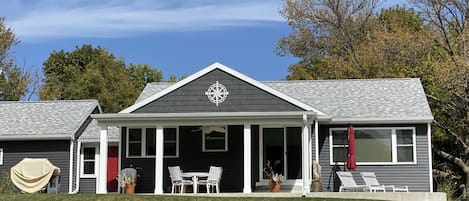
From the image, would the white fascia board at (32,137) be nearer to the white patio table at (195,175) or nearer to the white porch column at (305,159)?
the white patio table at (195,175)

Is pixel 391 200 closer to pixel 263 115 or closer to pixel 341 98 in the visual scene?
pixel 263 115

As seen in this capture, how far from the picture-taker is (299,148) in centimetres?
2161

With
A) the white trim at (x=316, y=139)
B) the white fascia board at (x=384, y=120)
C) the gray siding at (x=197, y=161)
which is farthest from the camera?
the gray siding at (x=197, y=161)

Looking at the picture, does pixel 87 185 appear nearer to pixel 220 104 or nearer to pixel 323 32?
pixel 220 104

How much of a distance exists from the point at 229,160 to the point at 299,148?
2228mm

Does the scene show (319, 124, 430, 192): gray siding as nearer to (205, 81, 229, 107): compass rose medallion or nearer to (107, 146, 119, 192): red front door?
(205, 81, 229, 107): compass rose medallion

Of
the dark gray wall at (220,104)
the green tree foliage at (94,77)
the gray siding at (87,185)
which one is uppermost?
the green tree foliage at (94,77)

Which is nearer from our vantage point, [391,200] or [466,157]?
[391,200]

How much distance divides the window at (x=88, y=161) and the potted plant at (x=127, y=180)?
12.4ft

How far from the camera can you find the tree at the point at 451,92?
25.3m

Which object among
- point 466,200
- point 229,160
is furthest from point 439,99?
point 229,160

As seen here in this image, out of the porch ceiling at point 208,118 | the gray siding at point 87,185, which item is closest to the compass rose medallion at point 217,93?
the porch ceiling at point 208,118

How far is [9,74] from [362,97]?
23.2 metres

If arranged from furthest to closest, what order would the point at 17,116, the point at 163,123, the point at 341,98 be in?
the point at 17,116 < the point at 341,98 < the point at 163,123
